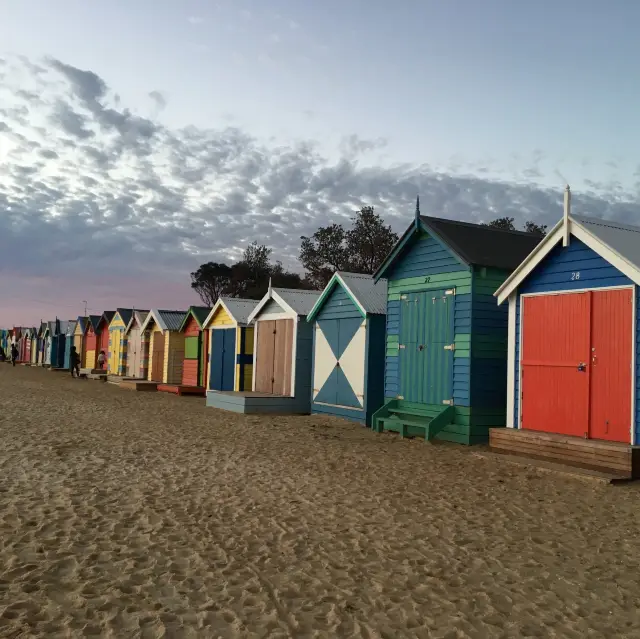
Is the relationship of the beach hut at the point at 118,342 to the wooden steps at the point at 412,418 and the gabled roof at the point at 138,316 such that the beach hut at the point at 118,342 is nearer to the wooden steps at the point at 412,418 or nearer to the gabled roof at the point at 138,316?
the gabled roof at the point at 138,316

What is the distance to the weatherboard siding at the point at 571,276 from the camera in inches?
379

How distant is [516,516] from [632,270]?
13.8 feet

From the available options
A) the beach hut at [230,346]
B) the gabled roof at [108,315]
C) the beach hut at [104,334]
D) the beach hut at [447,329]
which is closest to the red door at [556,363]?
the beach hut at [447,329]

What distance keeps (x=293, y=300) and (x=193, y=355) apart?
8519 millimetres

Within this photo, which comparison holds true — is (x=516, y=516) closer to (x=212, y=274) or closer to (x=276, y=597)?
(x=276, y=597)

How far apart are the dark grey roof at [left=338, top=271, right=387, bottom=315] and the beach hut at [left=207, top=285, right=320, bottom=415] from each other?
2.31 meters

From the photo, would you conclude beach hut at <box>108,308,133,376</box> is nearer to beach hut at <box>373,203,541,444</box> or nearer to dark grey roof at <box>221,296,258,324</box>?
dark grey roof at <box>221,296,258,324</box>

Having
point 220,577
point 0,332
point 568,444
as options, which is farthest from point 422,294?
point 0,332

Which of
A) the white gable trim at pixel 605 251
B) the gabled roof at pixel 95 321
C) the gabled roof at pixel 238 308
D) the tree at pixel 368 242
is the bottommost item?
the gabled roof at pixel 95 321

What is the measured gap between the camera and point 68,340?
49094 mm

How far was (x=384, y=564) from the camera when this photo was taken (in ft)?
17.7

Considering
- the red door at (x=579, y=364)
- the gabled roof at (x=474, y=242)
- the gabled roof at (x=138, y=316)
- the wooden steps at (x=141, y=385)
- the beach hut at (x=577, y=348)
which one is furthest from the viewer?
the gabled roof at (x=138, y=316)

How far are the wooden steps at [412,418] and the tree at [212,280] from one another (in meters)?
52.5

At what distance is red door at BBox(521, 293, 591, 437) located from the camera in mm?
10148
